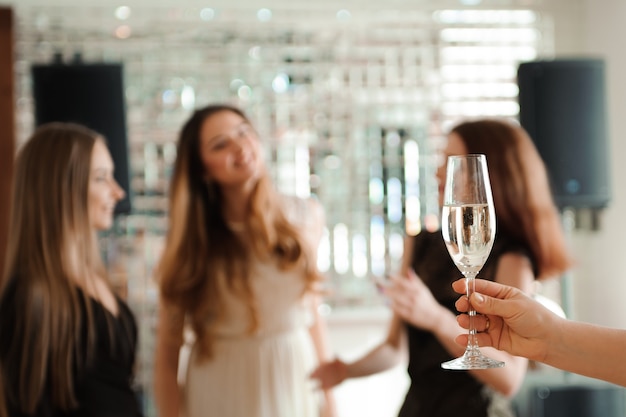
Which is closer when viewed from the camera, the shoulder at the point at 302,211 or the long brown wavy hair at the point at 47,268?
the long brown wavy hair at the point at 47,268

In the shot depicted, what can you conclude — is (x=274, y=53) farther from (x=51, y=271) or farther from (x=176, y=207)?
(x=51, y=271)

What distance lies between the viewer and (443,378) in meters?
2.29

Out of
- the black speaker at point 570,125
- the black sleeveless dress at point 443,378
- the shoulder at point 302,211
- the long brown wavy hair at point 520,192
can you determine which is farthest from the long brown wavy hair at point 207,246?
the black speaker at point 570,125

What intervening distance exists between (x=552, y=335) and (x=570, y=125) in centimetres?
292

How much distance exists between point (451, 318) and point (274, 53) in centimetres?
310

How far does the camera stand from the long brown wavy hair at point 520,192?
2.25 m

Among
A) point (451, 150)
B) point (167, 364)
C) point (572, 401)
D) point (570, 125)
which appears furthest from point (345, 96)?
point (451, 150)

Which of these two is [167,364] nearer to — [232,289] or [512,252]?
[232,289]

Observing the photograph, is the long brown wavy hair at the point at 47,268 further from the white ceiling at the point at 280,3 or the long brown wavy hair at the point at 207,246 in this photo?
the white ceiling at the point at 280,3

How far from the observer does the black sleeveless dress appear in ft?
7.43

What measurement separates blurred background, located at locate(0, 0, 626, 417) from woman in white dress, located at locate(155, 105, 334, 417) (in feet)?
6.13

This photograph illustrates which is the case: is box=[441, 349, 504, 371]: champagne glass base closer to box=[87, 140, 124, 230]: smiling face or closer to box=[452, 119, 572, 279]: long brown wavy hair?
box=[452, 119, 572, 279]: long brown wavy hair

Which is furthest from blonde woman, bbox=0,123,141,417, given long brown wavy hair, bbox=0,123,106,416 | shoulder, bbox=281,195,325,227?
shoulder, bbox=281,195,325,227

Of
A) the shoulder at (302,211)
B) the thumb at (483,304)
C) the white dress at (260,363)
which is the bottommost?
the white dress at (260,363)
